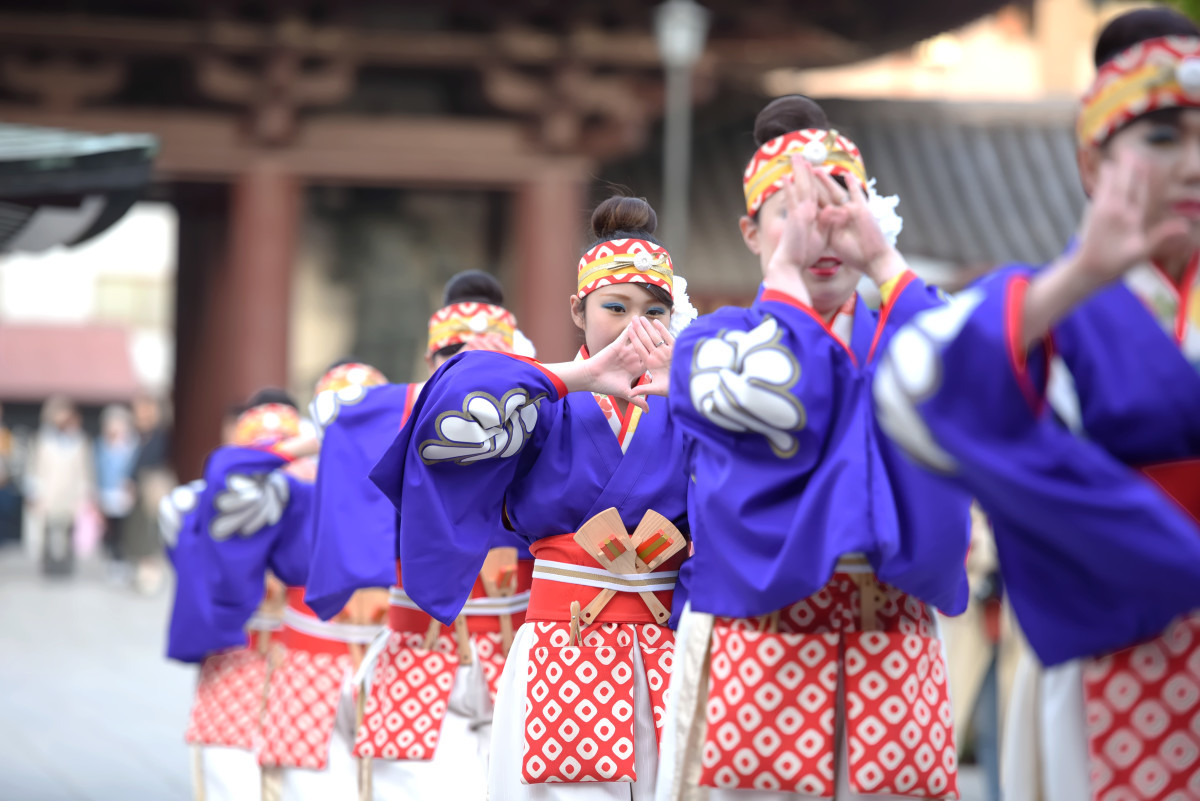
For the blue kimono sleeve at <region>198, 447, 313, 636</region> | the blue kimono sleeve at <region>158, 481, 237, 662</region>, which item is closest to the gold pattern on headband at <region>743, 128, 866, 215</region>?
the blue kimono sleeve at <region>198, 447, 313, 636</region>

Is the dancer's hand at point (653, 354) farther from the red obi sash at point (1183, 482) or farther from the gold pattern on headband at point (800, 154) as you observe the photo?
the red obi sash at point (1183, 482)

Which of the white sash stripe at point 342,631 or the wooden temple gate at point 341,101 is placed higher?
the wooden temple gate at point 341,101

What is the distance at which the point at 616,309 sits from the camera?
348cm

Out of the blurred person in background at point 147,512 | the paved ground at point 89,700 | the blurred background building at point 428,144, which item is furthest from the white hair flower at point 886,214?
the blurred person in background at point 147,512

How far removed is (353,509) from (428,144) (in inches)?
305

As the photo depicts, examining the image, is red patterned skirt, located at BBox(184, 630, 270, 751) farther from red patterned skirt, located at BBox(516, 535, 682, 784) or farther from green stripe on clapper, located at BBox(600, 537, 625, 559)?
green stripe on clapper, located at BBox(600, 537, 625, 559)

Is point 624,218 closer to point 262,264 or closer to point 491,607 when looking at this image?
point 491,607

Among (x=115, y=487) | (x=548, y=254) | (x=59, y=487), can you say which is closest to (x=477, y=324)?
(x=548, y=254)

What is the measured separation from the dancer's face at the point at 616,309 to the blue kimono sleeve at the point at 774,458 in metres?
0.76

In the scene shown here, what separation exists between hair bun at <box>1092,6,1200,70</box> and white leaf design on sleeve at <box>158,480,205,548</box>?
4.09 meters

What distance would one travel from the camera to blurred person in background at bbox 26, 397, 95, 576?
53.0 feet

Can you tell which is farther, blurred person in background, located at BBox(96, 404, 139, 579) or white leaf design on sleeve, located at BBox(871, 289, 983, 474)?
blurred person in background, located at BBox(96, 404, 139, 579)

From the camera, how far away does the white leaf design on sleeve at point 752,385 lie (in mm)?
2564

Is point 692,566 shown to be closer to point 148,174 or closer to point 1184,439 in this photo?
point 1184,439
